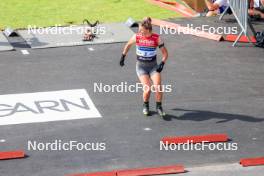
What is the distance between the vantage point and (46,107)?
1544cm

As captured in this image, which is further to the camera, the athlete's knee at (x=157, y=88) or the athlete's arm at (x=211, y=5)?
the athlete's arm at (x=211, y=5)

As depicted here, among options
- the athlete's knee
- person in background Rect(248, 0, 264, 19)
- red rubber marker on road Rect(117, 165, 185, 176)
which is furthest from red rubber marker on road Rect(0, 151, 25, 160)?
person in background Rect(248, 0, 264, 19)

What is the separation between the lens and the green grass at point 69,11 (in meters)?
21.7

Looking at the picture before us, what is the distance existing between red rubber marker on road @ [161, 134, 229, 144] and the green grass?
27.6 ft

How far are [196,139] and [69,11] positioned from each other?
9871mm

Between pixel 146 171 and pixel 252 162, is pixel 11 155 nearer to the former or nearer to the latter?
pixel 146 171

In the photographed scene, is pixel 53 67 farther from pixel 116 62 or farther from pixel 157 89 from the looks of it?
pixel 157 89

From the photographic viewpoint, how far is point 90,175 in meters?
12.6

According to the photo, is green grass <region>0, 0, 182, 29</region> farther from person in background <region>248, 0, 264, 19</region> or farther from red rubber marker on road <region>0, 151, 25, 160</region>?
red rubber marker on road <region>0, 151, 25, 160</region>

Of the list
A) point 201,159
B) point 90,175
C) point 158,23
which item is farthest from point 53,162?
point 158,23

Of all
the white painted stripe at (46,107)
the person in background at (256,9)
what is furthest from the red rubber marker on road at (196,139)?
the person in background at (256,9)

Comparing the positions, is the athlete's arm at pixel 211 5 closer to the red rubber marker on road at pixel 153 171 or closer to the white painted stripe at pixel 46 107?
the white painted stripe at pixel 46 107

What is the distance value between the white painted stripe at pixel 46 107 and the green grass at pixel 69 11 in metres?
5.52

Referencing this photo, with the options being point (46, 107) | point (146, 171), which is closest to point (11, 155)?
point (46, 107)
